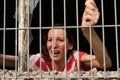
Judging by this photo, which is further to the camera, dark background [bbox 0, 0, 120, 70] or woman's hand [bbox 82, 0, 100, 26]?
dark background [bbox 0, 0, 120, 70]

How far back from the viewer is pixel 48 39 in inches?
170

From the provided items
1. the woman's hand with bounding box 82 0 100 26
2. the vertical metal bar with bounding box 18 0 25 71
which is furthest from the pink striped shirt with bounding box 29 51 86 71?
the woman's hand with bounding box 82 0 100 26

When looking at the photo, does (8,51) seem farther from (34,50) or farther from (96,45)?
(96,45)

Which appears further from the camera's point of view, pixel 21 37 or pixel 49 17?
pixel 49 17

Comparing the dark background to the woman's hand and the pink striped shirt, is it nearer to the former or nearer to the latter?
the pink striped shirt

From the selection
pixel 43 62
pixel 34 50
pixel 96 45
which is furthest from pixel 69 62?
pixel 34 50

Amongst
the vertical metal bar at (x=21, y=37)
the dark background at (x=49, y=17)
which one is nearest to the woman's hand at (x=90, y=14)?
the vertical metal bar at (x=21, y=37)

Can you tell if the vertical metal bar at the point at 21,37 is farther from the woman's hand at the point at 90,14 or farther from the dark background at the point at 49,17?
the dark background at the point at 49,17

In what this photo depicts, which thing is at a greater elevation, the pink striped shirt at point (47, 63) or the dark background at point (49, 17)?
the dark background at point (49, 17)

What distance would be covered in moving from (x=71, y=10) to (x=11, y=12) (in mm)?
818

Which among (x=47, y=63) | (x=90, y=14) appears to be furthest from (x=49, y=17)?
(x=90, y=14)

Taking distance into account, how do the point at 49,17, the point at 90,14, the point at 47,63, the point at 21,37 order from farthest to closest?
1. the point at 49,17
2. the point at 47,63
3. the point at 21,37
4. the point at 90,14

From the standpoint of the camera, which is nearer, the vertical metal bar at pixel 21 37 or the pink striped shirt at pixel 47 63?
the vertical metal bar at pixel 21 37

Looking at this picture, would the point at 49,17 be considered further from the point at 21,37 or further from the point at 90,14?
the point at 90,14
